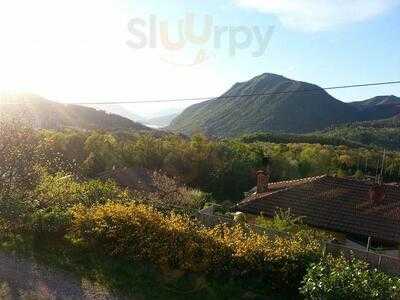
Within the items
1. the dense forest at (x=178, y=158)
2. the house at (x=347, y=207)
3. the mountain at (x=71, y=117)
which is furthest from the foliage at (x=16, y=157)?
the mountain at (x=71, y=117)

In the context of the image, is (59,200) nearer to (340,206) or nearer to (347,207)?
(340,206)

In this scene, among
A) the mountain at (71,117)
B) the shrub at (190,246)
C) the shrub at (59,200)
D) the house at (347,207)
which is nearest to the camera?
the shrub at (190,246)

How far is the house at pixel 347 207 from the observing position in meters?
29.6

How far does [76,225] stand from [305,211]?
658 inches

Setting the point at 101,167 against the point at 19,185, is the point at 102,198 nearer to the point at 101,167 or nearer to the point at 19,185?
the point at 19,185

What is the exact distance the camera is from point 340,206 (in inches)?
1267

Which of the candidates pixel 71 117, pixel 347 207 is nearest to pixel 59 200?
pixel 347 207

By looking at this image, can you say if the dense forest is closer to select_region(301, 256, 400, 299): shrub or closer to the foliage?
the foliage

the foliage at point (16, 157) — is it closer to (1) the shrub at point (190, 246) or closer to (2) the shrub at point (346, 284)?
(1) the shrub at point (190, 246)

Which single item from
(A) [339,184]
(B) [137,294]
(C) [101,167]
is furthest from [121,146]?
(B) [137,294]

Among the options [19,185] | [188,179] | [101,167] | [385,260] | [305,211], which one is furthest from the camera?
[188,179]

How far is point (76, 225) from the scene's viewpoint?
1922cm

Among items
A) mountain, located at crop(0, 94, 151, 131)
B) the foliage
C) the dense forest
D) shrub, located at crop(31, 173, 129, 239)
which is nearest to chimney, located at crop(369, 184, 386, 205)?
shrub, located at crop(31, 173, 129, 239)

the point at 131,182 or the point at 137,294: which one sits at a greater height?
the point at 137,294
